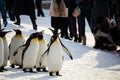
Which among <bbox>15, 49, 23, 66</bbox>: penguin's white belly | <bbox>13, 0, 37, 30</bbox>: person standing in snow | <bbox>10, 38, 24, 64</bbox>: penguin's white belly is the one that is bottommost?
<bbox>15, 49, 23, 66</bbox>: penguin's white belly

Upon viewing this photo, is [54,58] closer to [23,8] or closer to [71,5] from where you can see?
[71,5]

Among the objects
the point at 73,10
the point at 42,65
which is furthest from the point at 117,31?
the point at 42,65

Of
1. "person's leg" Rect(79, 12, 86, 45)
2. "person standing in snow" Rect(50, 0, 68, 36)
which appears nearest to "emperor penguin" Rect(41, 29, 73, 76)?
"person's leg" Rect(79, 12, 86, 45)

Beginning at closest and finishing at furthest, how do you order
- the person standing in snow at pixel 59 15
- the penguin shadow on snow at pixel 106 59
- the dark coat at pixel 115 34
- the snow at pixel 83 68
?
the snow at pixel 83 68, the penguin shadow on snow at pixel 106 59, the dark coat at pixel 115 34, the person standing in snow at pixel 59 15

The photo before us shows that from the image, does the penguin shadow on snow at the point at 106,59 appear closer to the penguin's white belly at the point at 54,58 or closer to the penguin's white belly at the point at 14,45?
the penguin's white belly at the point at 54,58

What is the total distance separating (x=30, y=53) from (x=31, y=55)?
0.12 feet

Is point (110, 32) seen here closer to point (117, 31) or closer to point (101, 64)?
point (117, 31)

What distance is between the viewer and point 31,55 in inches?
279

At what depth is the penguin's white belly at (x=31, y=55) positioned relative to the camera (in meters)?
7.05

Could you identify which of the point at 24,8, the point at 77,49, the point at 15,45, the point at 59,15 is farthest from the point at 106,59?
the point at 24,8

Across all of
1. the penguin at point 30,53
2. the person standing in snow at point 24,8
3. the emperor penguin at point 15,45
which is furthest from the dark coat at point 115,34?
the penguin at point 30,53

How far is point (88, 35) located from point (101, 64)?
15.9ft

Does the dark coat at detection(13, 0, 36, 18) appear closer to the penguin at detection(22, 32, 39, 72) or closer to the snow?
the snow

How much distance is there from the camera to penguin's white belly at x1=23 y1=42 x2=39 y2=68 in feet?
23.1
